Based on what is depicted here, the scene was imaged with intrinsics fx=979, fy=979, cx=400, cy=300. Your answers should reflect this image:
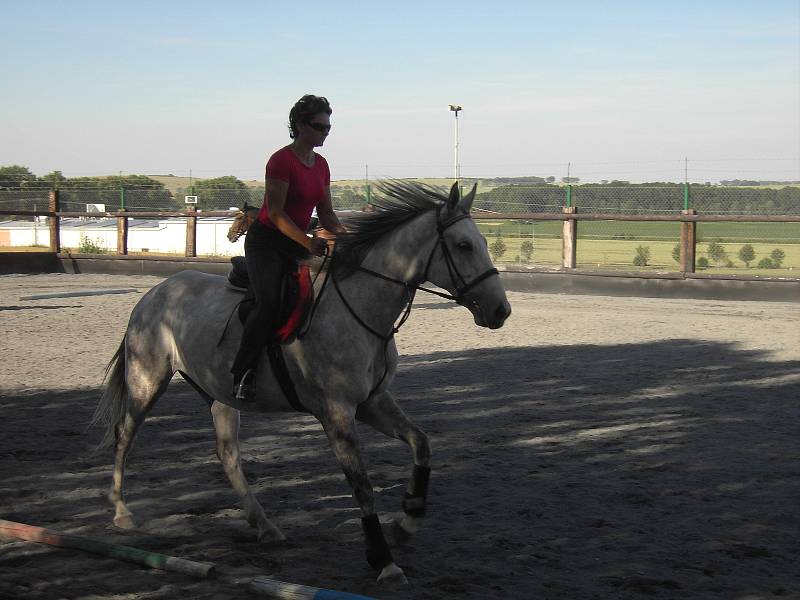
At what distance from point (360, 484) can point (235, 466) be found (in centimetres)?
122

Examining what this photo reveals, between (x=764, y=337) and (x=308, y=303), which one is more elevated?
(x=308, y=303)

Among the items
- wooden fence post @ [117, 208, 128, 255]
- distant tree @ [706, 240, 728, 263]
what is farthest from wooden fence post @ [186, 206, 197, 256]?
distant tree @ [706, 240, 728, 263]

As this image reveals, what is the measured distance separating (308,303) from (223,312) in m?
0.74

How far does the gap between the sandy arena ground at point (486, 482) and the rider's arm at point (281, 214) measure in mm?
1636

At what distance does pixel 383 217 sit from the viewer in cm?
532

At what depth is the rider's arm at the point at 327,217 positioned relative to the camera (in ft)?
18.1

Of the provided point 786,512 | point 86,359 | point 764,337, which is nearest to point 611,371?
point 764,337

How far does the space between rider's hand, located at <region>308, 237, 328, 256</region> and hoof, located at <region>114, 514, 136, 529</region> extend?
1.89 metres

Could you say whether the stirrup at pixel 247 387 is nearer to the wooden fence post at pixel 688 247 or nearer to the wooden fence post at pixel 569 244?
the wooden fence post at pixel 688 247

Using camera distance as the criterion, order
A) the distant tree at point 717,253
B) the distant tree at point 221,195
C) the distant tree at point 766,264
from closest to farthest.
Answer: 1. the distant tree at point 766,264
2. the distant tree at point 717,253
3. the distant tree at point 221,195

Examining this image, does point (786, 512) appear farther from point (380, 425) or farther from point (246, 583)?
point (246, 583)

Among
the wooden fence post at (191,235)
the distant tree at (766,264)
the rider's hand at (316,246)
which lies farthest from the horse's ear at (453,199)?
the distant tree at (766,264)

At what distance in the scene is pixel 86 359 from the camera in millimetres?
12203

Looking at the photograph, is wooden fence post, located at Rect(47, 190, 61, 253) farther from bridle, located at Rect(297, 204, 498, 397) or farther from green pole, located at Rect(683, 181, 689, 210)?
bridle, located at Rect(297, 204, 498, 397)
